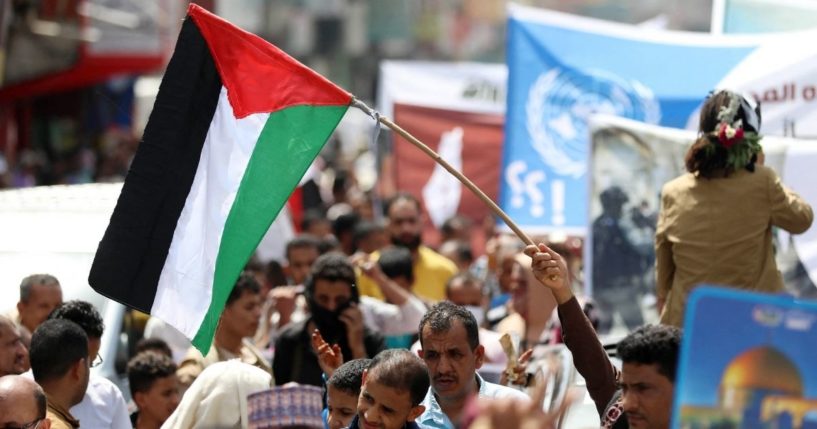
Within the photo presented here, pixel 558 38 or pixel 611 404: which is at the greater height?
pixel 558 38

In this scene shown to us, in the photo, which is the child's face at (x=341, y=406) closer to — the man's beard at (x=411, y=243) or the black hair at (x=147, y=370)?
the black hair at (x=147, y=370)

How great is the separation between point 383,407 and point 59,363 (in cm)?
169

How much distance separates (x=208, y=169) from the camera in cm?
688

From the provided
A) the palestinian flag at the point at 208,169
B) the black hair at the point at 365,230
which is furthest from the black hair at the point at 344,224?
the palestinian flag at the point at 208,169

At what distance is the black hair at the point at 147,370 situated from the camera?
25.2ft

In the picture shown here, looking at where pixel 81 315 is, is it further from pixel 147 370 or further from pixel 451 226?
pixel 451 226

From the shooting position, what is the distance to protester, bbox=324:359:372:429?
245 inches

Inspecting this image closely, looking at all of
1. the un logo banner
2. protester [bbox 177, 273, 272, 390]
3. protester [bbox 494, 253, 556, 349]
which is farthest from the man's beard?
protester [bbox 177, 273, 272, 390]

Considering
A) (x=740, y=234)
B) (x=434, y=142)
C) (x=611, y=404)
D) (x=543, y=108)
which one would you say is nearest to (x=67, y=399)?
(x=611, y=404)

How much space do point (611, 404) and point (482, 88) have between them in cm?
1095

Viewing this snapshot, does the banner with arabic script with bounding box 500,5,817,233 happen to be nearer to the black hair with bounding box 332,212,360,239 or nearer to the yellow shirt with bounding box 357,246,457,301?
the yellow shirt with bounding box 357,246,457,301

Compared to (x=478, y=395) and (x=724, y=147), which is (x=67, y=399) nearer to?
(x=478, y=395)

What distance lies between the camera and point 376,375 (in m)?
5.53

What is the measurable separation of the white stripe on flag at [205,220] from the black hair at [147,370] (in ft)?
3.32
